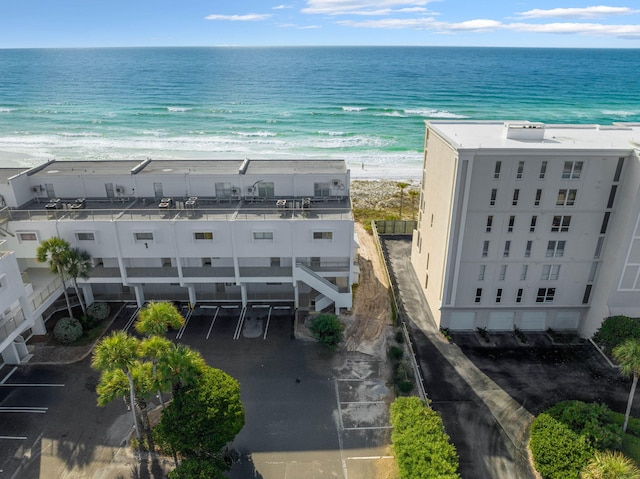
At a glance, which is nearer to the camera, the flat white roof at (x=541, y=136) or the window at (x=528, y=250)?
the flat white roof at (x=541, y=136)

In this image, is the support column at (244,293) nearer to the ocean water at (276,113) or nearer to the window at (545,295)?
the window at (545,295)

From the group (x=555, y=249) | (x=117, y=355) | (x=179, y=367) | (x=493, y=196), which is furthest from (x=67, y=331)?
(x=555, y=249)

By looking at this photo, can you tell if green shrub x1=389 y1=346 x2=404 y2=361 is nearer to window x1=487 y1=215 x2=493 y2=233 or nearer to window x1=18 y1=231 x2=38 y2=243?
window x1=487 y1=215 x2=493 y2=233

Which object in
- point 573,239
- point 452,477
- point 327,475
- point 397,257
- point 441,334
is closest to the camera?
point 452,477

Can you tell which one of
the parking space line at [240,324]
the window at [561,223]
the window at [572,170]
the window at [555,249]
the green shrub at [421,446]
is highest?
the window at [572,170]

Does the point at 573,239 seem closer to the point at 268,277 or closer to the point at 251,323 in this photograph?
the point at 268,277

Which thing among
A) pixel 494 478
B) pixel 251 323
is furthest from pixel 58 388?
pixel 494 478

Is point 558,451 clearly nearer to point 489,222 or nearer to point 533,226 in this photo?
point 489,222

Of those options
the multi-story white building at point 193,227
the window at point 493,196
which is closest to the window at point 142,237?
the multi-story white building at point 193,227
